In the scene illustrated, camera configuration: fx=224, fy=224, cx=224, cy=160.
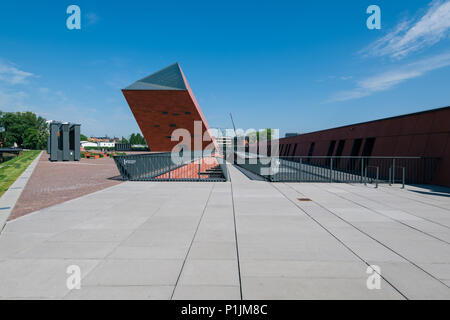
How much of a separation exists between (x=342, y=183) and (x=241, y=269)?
1056cm

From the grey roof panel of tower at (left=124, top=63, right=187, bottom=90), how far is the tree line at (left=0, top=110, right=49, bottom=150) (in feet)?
262

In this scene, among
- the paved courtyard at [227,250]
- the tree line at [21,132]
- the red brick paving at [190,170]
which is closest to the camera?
the paved courtyard at [227,250]

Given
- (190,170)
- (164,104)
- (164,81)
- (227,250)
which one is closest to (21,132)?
(164,104)

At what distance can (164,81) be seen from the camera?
34.5m

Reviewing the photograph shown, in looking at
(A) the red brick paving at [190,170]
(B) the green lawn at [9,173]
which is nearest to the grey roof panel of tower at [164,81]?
(A) the red brick paving at [190,170]

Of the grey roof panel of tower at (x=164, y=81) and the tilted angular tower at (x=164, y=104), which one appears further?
the tilted angular tower at (x=164, y=104)

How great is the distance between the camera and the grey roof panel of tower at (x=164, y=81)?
33.7m

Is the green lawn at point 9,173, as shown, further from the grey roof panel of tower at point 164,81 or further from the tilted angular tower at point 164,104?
the grey roof panel of tower at point 164,81

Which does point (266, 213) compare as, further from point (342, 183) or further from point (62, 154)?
point (62, 154)

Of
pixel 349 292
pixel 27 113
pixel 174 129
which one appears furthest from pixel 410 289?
pixel 27 113

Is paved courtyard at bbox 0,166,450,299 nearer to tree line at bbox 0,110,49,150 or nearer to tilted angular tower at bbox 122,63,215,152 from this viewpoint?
tilted angular tower at bbox 122,63,215,152

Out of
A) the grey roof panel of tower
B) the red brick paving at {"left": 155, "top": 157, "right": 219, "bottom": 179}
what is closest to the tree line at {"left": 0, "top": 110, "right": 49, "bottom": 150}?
the grey roof panel of tower

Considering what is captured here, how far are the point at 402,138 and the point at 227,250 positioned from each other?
47.7 feet

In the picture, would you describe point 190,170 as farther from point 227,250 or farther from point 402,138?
point 227,250
